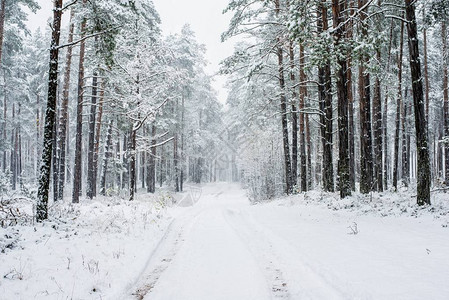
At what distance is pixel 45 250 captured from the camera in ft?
19.0

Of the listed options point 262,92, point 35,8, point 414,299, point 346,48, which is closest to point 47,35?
point 35,8

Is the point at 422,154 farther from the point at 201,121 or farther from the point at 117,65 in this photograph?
the point at 201,121

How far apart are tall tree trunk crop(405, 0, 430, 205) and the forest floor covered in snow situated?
59cm

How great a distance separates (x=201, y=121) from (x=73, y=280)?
41.6 m

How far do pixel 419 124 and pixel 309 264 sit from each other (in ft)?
20.9

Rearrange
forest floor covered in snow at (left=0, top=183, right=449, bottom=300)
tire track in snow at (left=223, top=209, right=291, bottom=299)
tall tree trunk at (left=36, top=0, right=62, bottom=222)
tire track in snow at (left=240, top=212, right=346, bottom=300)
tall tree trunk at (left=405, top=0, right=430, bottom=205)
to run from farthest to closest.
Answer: tall tree trunk at (left=405, top=0, right=430, bottom=205) < tall tree trunk at (left=36, top=0, right=62, bottom=222) < tire track in snow at (left=223, top=209, right=291, bottom=299) < forest floor covered in snow at (left=0, top=183, right=449, bottom=300) < tire track in snow at (left=240, top=212, right=346, bottom=300)

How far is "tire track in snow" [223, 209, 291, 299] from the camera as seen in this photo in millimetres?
4312

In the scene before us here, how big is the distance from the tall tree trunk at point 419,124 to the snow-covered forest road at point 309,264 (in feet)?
4.17

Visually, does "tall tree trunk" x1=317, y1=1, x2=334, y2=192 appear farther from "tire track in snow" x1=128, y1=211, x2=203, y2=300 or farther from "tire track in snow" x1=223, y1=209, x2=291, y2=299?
"tire track in snow" x1=128, y1=211, x2=203, y2=300

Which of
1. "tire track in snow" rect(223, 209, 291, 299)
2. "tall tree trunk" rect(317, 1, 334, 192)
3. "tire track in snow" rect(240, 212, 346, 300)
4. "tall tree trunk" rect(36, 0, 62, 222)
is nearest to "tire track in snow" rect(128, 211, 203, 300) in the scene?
"tire track in snow" rect(223, 209, 291, 299)

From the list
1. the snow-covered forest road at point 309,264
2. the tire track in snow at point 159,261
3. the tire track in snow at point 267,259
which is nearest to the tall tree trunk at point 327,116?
the snow-covered forest road at point 309,264

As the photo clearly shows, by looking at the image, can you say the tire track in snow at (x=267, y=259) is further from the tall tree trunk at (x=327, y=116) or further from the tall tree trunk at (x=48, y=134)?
the tall tree trunk at (x=327, y=116)

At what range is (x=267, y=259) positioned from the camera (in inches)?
233

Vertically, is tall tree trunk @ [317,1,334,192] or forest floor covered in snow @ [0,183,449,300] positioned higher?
tall tree trunk @ [317,1,334,192]
